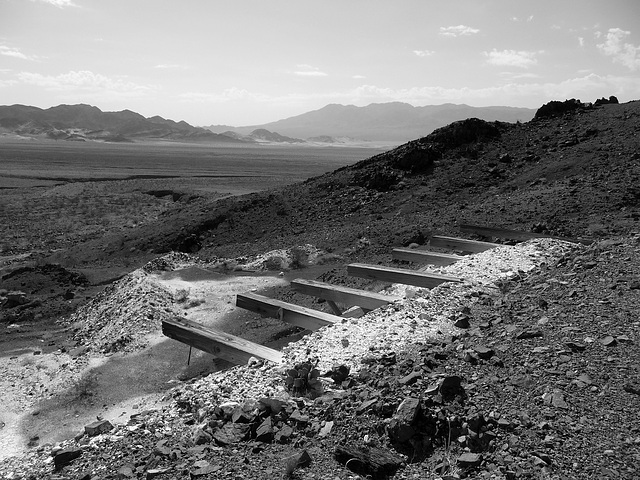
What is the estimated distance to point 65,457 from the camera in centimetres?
464

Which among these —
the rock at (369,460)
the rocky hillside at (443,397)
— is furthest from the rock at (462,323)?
the rock at (369,460)

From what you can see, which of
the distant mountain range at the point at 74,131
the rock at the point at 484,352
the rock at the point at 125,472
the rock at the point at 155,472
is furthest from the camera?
the distant mountain range at the point at 74,131

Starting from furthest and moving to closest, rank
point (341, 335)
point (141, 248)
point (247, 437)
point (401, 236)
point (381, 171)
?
point (381, 171) < point (141, 248) < point (401, 236) < point (341, 335) < point (247, 437)

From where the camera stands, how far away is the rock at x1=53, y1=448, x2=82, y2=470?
461cm

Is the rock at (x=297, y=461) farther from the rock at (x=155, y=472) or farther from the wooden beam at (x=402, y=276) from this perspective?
the wooden beam at (x=402, y=276)

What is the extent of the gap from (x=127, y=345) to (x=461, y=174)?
12.8 metres

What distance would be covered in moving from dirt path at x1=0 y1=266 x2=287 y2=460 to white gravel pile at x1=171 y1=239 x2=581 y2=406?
1.27 meters

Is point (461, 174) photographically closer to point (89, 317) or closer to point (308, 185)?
point (308, 185)

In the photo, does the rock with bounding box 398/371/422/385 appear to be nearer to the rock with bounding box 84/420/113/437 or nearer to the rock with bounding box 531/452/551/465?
the rock with bounding box 531/452/551/465

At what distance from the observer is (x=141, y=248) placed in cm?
1812

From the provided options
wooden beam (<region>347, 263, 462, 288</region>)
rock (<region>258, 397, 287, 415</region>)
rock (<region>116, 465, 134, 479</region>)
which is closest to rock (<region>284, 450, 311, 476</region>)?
rock (<region>258, 397, 287, 415</region>)

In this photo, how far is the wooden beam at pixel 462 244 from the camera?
9.69 meters

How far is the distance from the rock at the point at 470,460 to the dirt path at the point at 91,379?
357 cm

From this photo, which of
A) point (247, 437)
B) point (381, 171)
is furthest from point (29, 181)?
point (247, 437)
